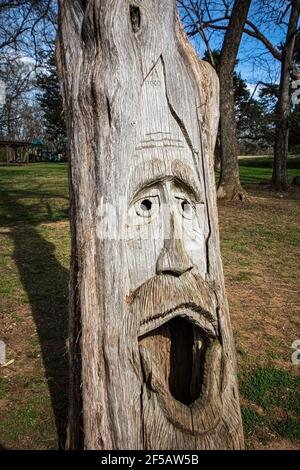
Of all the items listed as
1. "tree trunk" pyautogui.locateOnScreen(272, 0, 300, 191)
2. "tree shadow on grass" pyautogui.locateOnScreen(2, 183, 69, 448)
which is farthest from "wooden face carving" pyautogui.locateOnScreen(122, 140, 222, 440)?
"tree trunk" pyautogui.locateOnScreen(272, 0, 300, 191)

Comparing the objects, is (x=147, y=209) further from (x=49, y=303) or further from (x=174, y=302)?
(x=49, y=303)

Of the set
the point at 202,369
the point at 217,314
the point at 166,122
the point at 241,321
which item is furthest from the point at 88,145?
the point at 241,321

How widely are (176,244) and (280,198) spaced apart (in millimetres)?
11103

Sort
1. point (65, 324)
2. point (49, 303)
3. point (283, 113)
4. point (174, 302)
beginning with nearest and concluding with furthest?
point (174, 302)
point (65, 324)
point (49, 303)
point (283, 113)

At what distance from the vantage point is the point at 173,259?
2188 millimetres

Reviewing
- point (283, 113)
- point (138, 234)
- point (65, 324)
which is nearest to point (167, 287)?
point (138, 234)

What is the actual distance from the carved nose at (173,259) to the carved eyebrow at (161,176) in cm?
25

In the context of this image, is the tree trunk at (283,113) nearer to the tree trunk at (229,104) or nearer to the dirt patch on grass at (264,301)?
the tree trunk at (229,104)

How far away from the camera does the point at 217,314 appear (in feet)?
7.45

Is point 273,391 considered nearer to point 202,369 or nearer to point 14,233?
point 202,369

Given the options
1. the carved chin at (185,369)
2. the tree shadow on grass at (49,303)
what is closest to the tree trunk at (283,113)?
the tree shadow on grass at (49,303)

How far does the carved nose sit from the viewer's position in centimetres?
218

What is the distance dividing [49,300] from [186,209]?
9.39 feet

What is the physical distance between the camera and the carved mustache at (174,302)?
212cm
